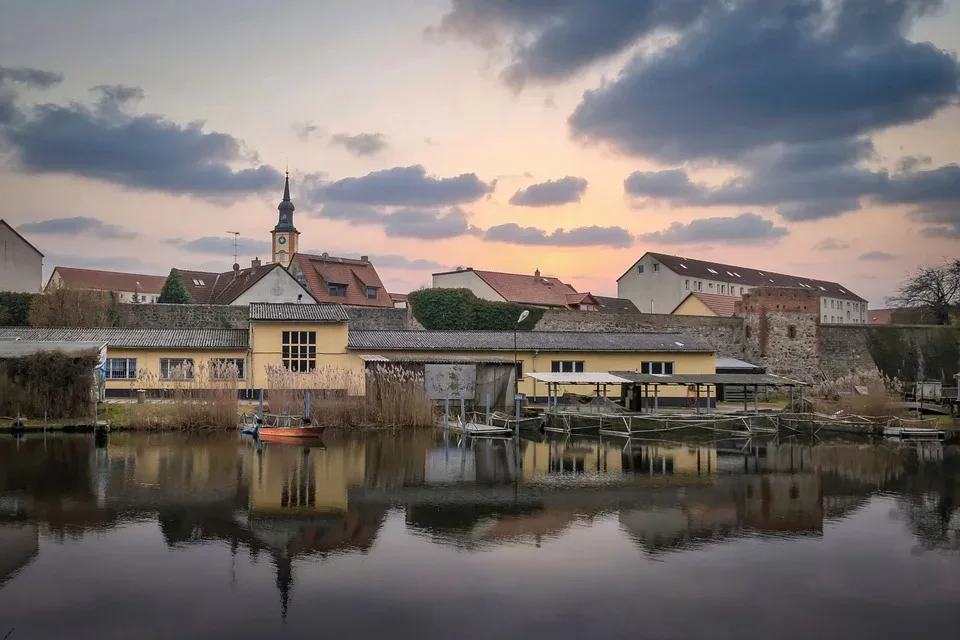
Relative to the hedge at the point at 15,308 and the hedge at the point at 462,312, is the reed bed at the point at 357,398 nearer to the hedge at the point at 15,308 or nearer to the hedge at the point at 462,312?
the hedge at the point at 462,312

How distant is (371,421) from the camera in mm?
27125

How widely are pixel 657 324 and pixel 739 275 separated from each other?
30.7 meters

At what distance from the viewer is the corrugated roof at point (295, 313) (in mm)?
31047

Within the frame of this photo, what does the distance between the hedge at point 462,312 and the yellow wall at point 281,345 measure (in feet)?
41.0

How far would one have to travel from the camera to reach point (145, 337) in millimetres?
31219

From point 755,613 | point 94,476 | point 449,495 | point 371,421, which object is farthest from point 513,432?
point 755,613

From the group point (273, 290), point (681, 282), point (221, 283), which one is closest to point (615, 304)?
point (681, 282)

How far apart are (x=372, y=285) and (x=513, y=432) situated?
2654 cm

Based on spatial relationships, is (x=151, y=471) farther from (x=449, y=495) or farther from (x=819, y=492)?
(x=819, y=492)

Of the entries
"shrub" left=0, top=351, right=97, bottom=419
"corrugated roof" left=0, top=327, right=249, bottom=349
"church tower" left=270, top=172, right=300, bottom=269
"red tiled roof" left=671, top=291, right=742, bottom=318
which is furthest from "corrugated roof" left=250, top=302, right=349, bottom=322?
"church tower" left=270, top=172, right=300, bottom=269

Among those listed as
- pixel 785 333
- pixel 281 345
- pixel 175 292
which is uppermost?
pixel 175 292

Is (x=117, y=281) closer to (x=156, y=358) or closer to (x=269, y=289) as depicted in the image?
(x=269, y=289)

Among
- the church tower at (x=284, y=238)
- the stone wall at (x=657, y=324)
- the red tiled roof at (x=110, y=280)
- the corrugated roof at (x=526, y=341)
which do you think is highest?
the church tower at (x=284, y=238)

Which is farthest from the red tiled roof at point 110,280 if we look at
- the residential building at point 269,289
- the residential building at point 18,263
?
the residential building at point 269,289
